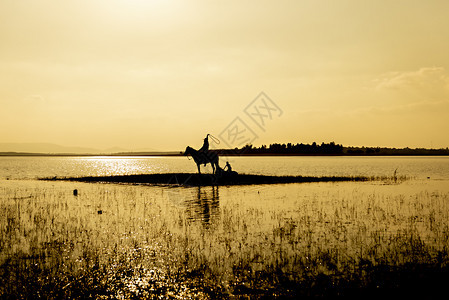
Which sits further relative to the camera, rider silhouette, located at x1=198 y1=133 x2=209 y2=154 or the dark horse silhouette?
the dark horse silhouette

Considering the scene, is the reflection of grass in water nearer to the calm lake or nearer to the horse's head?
the calm lake

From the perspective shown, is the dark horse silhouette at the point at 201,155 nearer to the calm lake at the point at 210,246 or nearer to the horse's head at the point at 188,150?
the horse's head at the point at 188,150

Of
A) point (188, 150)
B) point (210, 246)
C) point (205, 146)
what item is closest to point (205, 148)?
point (205, 146)

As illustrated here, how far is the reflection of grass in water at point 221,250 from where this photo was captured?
10023 mm

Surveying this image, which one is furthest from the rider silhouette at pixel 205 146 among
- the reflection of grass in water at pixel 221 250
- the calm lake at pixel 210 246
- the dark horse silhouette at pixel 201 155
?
the reflection of grass in water at pixel 221 250

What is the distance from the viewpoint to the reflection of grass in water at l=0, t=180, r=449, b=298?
32.9ft

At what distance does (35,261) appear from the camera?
492 inches

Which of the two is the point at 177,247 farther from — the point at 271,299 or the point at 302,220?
the point at 302,220

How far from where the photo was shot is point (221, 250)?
13.7 m

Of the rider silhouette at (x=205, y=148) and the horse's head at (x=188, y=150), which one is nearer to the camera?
the rider silhouette at (x=205, y=148)

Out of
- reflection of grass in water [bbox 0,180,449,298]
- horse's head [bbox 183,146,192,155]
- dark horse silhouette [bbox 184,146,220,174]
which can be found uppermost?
horse's head [bbox 183,146,192,155]

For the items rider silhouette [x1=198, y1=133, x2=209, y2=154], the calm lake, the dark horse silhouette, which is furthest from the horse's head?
the calm lake

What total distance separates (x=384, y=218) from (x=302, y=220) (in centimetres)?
484

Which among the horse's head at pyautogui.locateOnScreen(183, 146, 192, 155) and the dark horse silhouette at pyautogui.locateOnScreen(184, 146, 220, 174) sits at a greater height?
the horse's head at pyautogui.locateOnScreen(183, 146, 192, 155)
